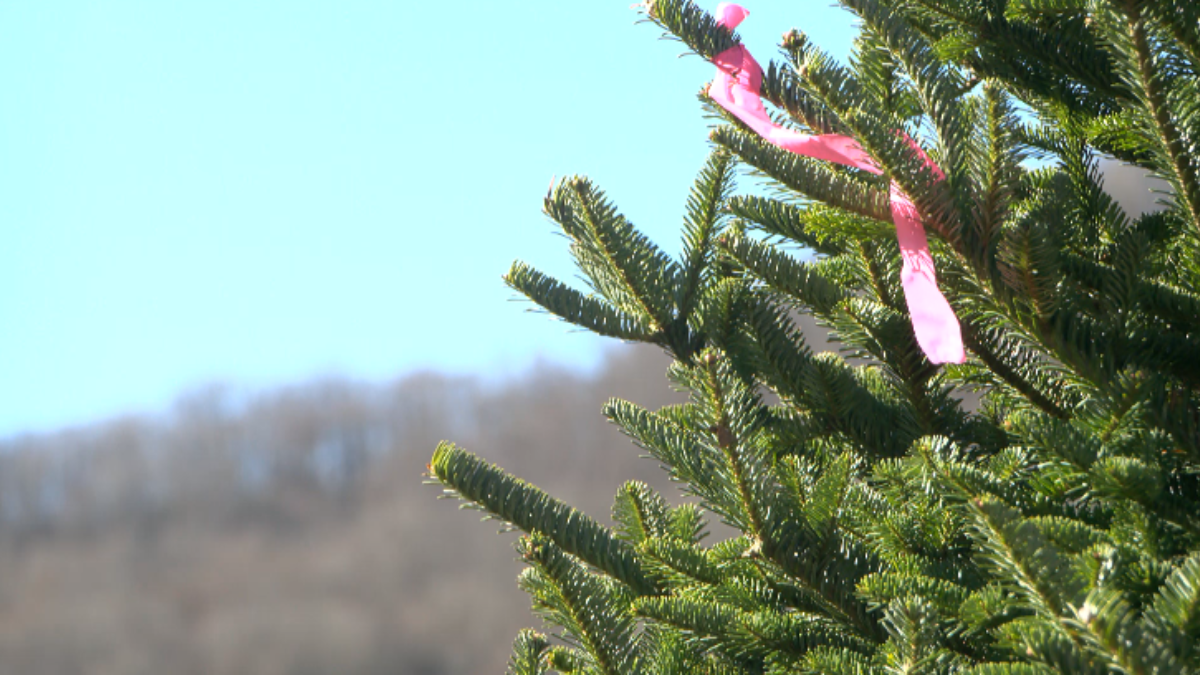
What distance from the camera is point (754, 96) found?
0.55m

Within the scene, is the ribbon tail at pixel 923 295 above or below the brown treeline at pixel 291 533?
below

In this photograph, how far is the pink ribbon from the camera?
1.58 feet

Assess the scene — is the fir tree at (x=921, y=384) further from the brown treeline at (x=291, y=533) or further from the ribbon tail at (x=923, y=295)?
the brown treeline at (x=291, y=533)

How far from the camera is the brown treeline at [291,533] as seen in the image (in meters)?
11.1

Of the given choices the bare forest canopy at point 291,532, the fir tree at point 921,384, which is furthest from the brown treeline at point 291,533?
the fir tree at point 921,384

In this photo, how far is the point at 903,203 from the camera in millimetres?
484

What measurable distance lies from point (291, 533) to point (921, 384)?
42.6 feet

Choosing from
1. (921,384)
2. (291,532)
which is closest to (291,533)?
(291,532)

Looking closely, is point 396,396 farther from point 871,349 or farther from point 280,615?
point 871,349

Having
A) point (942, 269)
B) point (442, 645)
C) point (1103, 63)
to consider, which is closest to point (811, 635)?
point (942, 269)

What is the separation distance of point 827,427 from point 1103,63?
0.29 meters

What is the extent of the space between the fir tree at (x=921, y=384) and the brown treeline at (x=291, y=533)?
32.8 ft

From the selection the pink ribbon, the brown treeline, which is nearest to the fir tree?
the pink ribbon

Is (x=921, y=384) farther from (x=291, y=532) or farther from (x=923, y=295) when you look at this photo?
(x=291, y=532)
